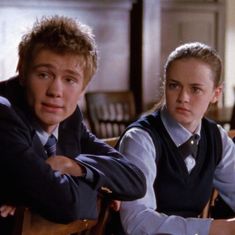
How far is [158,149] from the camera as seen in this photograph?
162 centimetres

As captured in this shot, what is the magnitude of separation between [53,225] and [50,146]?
318 mm

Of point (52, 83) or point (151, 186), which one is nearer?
point (52, 83)

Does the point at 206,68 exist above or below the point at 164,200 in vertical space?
above

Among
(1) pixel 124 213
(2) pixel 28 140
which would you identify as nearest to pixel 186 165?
(1) pixel 124 213

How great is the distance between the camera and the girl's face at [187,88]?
1.64 meters

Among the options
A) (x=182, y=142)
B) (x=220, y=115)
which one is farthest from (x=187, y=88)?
(x=220, y=115)

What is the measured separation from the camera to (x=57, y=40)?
4.44ft

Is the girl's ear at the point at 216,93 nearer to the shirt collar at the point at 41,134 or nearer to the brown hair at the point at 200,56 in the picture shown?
the brown hair at the point at 200,56

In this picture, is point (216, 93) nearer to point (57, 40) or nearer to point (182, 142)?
point (182, 142)

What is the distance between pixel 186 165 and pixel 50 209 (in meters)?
0.58

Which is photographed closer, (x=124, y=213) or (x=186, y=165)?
(x=124, y=213)

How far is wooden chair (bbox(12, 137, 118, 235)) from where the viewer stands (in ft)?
3.58

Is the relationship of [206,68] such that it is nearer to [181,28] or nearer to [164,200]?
[164,200]

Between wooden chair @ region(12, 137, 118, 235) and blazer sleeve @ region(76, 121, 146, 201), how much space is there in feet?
0.15
